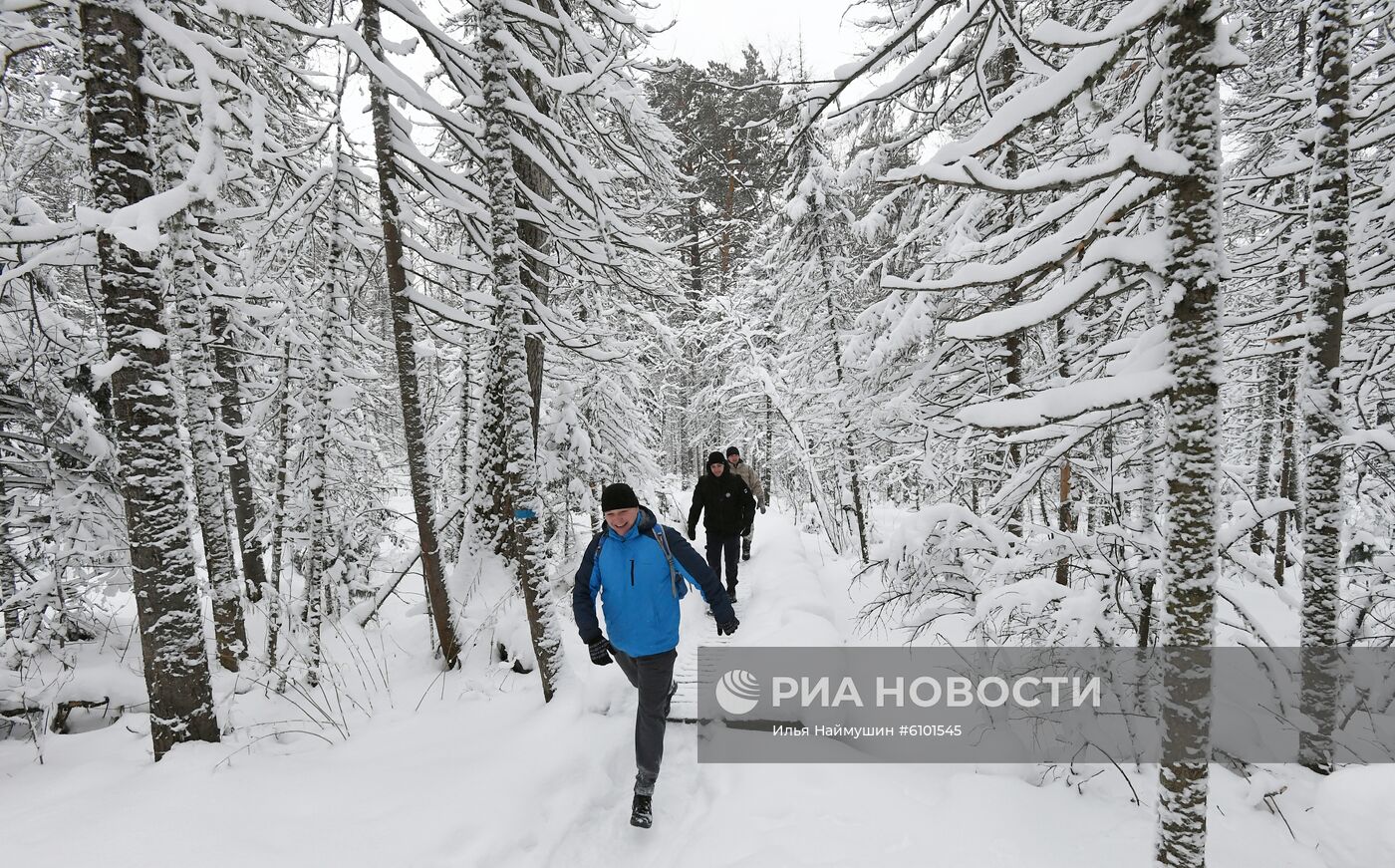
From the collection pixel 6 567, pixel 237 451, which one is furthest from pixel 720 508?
pixel 6 567

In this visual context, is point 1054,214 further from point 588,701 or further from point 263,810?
point 263,810

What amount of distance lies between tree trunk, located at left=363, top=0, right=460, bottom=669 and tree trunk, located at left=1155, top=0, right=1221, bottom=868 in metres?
6.25

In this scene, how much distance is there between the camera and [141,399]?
381 centimetres

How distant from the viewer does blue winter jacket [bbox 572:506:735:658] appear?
4219mm

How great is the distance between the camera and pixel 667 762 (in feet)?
15.9

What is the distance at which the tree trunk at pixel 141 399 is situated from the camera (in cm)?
370

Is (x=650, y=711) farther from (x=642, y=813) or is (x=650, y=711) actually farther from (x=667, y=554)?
(x=667, y=554)

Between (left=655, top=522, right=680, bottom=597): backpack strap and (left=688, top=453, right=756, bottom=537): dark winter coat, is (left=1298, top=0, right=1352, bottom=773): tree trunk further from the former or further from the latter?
(left=688, top=453, right=756, bottom=537): dark winter coat

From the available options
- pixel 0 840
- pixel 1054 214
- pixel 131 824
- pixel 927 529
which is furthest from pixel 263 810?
pixel 1054 214

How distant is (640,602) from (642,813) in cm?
144

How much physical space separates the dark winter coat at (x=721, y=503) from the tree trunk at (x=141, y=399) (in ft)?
19.2

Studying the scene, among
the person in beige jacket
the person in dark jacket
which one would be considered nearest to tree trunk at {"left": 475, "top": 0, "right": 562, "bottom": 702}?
the person in dark jacket

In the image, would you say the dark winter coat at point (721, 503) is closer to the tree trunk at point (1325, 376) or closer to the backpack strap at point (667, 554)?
the backpack strap at point (667, 554)

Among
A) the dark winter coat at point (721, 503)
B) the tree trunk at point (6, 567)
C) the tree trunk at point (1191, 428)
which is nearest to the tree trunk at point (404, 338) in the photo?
the tree trunk at point (6, 567)
